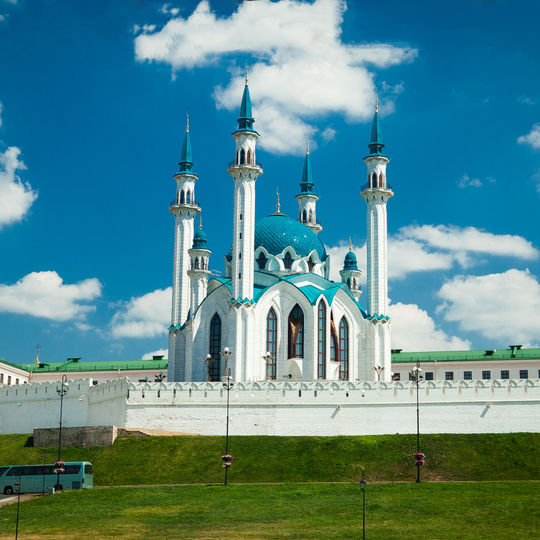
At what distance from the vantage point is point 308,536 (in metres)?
42.8

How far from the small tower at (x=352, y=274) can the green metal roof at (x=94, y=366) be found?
28759mm

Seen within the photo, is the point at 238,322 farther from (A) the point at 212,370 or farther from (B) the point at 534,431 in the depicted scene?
(B) the point at 534,431

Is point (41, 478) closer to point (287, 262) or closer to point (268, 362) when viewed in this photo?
point (268, 362)

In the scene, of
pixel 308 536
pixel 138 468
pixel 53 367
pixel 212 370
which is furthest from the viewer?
pixel 53 367

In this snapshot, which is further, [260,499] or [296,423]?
[296,423]

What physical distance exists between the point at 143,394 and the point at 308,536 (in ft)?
111

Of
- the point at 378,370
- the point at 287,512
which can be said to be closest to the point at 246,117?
the point at 378,370

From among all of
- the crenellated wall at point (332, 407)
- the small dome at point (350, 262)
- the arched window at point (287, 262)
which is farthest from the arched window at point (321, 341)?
the small dome at point (350, 262)

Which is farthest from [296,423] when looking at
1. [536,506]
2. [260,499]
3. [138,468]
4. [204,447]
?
[536,506]

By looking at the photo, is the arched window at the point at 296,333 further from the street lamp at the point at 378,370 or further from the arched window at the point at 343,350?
the street lamp at the point at 378,370

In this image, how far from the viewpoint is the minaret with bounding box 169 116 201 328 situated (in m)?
92.5

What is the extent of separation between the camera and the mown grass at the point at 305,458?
61.0 metres

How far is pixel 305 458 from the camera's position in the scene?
64812 millimetres

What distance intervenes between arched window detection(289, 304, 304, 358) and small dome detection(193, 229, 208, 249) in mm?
12988
